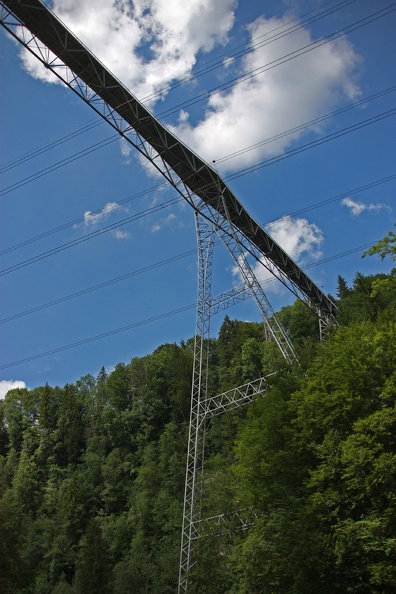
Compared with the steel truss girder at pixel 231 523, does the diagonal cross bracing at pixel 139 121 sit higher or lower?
higher

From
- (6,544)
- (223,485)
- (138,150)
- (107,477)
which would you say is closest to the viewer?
(138,150)

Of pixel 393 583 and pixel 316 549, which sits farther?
pixel 316 549

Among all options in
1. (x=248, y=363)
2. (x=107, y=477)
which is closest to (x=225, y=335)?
(x=248, y=363)

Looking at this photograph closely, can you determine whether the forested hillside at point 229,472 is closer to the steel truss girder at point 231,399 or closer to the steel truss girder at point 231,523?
the steel truss girder at point 231,523

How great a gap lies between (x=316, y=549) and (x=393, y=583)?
2.29 meters

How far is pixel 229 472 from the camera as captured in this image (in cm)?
3322

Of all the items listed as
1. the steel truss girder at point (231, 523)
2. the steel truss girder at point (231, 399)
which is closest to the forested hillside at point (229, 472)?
the steel truss girder at point (231, 523)

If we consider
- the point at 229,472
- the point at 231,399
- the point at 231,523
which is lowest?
the point at 231,523

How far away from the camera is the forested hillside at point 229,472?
15477 millimetres

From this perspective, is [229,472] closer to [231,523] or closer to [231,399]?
[231,523]

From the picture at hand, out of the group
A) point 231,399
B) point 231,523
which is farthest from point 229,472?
point 231,399

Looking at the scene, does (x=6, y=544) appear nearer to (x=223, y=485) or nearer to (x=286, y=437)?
(x=223, y=485)

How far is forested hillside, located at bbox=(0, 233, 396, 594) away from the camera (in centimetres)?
1548

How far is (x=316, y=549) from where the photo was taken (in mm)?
15141
